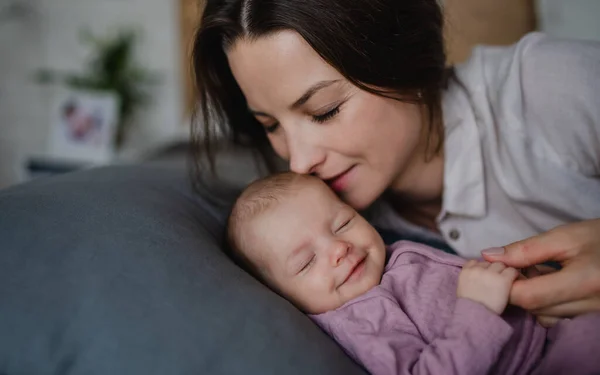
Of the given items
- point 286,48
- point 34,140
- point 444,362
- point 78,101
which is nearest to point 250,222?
point 286,48

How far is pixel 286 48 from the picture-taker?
1.00m

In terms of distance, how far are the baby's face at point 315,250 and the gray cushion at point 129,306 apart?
144 millimetres

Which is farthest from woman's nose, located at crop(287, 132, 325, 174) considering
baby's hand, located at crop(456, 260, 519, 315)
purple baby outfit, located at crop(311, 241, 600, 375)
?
baby's hand, located at crop(456, 260, 519, 315)

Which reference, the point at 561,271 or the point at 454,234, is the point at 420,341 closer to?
the point at 561,271

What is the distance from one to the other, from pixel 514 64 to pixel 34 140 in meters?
3.48

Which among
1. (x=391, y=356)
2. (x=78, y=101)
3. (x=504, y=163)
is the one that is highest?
(x=504, y=163)

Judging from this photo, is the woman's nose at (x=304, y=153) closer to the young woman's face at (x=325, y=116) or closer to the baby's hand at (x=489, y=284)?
the young woman's face at (x=325, y=116)

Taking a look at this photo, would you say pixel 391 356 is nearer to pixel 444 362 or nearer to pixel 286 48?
pixel 444 362

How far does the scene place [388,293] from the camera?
0.91 meters

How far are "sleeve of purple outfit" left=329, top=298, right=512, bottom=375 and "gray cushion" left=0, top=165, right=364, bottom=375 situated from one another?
0.20 ft

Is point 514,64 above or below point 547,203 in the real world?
above

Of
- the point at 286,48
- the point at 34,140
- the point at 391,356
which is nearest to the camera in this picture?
the point at 391,356

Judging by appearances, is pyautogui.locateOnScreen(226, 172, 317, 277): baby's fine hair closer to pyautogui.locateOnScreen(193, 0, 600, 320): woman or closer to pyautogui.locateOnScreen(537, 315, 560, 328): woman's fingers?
pyautogui.locateOnScreen(193, 0, 600, 320): woman

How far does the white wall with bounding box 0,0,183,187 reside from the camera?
358 centimetres
